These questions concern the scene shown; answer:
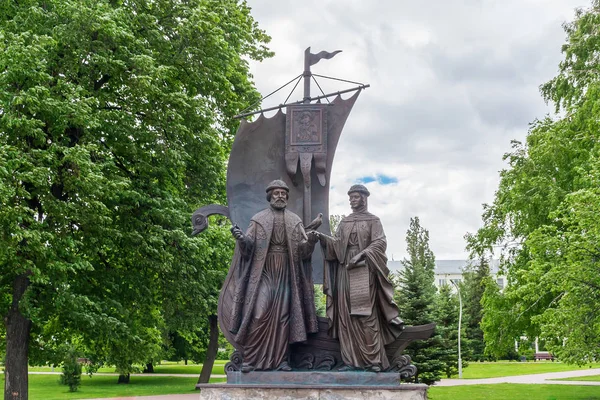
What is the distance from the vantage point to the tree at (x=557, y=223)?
579 inches

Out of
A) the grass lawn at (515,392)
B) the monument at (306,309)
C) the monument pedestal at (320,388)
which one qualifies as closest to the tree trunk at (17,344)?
the monument at (306,309)

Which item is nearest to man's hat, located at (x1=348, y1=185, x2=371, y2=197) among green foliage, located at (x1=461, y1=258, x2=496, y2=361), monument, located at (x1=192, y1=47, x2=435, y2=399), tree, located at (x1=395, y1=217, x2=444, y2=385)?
monument, located at (x1=192, y1=47, x2=435, y2=399)

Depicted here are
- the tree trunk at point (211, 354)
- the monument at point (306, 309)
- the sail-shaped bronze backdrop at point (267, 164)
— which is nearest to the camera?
the monument at point (306, 309)

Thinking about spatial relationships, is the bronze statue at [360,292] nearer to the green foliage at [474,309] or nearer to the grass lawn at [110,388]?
the grass lawn at [110,388]

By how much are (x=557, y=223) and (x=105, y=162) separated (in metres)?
12.6

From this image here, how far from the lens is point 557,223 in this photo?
65.9ft

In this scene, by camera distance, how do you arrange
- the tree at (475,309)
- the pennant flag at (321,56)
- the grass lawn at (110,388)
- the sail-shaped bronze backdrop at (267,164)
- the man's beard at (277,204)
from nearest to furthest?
the man's beard at (277,204) < the sail-shaped bronze backdrop at (267,164) < the pennant flag at (321,56) < the grass lawn at (110,388) < the tree at (475,309)

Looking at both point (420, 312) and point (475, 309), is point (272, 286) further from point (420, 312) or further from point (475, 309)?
point (475, 309)

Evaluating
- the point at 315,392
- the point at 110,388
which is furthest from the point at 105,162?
the point at 110,388

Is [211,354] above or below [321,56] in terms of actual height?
below

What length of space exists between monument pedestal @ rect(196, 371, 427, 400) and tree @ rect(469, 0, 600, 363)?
7903mm

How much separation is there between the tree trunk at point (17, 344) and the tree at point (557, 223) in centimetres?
1125

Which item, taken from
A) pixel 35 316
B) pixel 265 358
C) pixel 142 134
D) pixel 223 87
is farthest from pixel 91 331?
pixel 265 358

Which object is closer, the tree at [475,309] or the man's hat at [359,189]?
the man's hat at [359,189]
